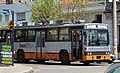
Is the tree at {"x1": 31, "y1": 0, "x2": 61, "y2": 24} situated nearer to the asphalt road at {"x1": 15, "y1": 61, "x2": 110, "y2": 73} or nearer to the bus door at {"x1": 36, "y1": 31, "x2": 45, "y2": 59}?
the bus door at {"x1": 36, "y1": 31, "x2": 45, "y2": 59}

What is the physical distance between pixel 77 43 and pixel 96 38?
1.42 m

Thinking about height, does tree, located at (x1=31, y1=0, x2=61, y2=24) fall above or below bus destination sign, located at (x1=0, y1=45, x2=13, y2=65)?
above

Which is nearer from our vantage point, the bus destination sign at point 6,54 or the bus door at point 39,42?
the bus destination sign at point 6,54

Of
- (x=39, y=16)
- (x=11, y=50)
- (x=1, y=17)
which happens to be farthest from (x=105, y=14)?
(x=1, y=17)

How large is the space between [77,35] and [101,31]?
68.6 inches

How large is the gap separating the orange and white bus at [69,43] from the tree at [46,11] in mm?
11544

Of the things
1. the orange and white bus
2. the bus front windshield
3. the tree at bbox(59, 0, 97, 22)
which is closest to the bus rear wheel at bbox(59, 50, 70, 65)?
the orange and white bus

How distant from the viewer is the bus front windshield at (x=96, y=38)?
2786cm

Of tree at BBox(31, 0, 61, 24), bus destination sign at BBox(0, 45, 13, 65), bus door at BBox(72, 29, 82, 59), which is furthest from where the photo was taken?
tree at BBox(31, 0, 61, 24)

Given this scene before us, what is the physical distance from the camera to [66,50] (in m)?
28.7

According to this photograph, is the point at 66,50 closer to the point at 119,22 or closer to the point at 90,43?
the point at 90,43

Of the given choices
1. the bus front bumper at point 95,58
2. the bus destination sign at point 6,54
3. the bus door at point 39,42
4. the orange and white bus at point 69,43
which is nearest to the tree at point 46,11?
the orange and white bus at point 69,43

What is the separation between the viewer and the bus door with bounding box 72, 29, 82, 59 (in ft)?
92.9

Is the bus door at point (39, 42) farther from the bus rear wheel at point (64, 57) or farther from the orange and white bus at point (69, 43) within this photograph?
A: the bus rear wheel at point (64, 57)
